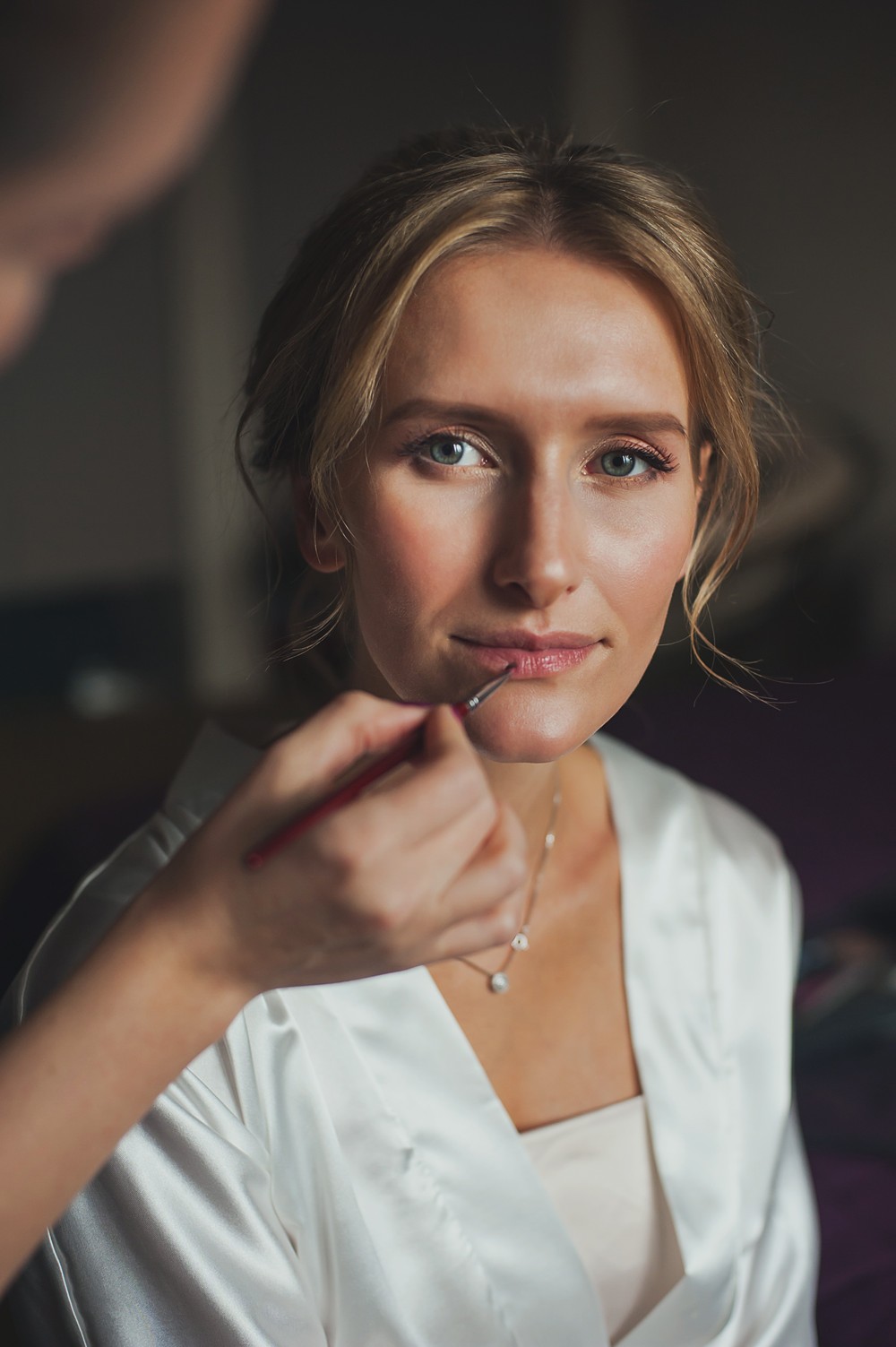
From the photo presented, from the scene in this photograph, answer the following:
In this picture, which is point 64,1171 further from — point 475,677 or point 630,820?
point 630,820

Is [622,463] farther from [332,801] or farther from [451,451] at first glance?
[332,801]

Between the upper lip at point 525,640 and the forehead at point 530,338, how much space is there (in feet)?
0.49

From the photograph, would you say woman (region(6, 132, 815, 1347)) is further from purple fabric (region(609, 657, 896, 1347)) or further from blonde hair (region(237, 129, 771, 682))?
purple fabric (region(609, 657, 896, 1347))

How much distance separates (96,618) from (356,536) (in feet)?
6.05

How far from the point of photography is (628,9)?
2238 mm

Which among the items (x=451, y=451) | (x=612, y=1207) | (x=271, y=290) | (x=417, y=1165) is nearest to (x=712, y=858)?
(x=612, y=1207)

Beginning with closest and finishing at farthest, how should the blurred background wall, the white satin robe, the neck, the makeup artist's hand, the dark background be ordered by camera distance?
1. the makeup artist's hand
2. the white satin robe
3. the neck
4. the dark background
5. the blurred background wall

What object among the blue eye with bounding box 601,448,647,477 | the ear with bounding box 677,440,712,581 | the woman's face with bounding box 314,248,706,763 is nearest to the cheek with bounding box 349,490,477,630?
the woman's face with bounding box 314,248,706,763

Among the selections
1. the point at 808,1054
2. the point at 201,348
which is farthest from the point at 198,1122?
the point at 201,348

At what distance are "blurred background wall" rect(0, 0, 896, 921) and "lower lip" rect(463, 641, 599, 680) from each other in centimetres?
→ 88

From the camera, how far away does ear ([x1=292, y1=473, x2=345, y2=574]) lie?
2.97 feet

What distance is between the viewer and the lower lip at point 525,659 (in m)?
0.81

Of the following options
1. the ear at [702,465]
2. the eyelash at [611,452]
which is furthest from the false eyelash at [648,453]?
the ear at [702,465]

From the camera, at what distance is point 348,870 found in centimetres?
52
